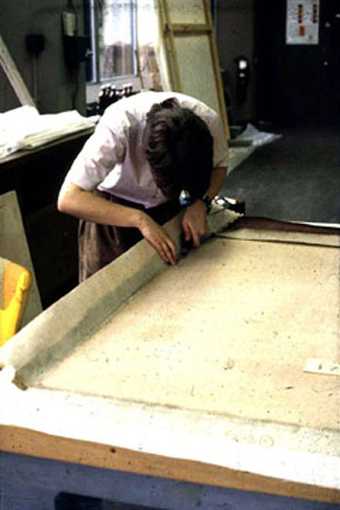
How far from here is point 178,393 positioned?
1.26 m

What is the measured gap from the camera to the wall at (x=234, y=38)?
832 centimetres

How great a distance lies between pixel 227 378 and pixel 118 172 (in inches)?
40.0

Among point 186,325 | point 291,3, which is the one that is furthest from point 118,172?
point 291,3

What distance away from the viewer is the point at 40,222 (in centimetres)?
300

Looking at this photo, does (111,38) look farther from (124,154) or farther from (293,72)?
(124,154)

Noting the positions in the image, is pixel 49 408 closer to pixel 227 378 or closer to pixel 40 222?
pixel 227 378

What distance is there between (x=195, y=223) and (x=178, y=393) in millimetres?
904

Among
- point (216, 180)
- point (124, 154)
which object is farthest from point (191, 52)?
point (124, 154)

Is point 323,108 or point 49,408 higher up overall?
point 49,408

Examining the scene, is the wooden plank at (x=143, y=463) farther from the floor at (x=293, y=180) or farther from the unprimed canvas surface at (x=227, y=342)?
the floor at (x=293, y=180)

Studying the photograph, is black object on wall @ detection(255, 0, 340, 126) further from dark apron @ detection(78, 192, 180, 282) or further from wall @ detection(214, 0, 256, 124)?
dark apron @ detection(78, 192, 180, 282)

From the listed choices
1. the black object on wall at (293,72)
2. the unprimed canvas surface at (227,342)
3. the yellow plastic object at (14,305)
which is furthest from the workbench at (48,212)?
the black object on wall at (293,72)

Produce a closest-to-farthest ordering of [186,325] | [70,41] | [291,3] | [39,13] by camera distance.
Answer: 1. [186,325]
2. [39,13]
3. [70,41]
4. [291,3]

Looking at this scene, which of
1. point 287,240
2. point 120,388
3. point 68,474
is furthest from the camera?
point 287,240
